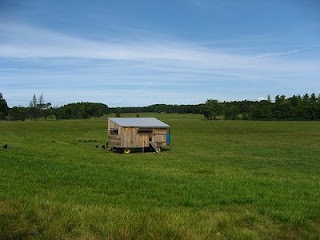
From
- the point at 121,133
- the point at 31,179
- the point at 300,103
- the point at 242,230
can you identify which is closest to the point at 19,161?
the point at 31,179

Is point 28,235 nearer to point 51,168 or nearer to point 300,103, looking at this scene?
point 51,168

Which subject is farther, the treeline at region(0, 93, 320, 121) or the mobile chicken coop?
the treeline at region(0, 93, 320, 121)

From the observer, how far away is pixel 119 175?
15906 millimetres

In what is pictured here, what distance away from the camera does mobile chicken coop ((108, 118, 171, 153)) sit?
38.6m

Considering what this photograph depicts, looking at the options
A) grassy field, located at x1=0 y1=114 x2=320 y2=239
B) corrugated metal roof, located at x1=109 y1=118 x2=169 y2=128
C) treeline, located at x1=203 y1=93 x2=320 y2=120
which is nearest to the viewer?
grassy field, located at x1=0 y1=114 x2=320 y2=239

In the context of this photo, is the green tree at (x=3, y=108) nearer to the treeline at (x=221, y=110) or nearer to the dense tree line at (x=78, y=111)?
the treeline at (x=221, y=110)

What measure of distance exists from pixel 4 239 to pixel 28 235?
1.30ft

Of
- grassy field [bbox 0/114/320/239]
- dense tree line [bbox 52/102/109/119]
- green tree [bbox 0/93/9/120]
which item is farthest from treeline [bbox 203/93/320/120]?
grassy field [bbox 0/114/320/239]

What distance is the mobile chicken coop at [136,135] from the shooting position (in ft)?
127

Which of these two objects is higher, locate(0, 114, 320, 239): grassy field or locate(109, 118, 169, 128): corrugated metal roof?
locate(109, 118, 169, 128): corrugated metal roof

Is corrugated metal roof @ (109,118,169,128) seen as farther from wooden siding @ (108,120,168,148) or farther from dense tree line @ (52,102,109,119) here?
dense tree line @ (52,102,109,119)

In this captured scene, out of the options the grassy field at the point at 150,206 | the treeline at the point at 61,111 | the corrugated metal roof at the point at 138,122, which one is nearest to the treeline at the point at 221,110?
the treeline at the point at 61,111

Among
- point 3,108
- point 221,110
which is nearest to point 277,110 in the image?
point 221,110

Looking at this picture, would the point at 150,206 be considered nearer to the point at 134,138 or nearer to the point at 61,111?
the point at 134,138
